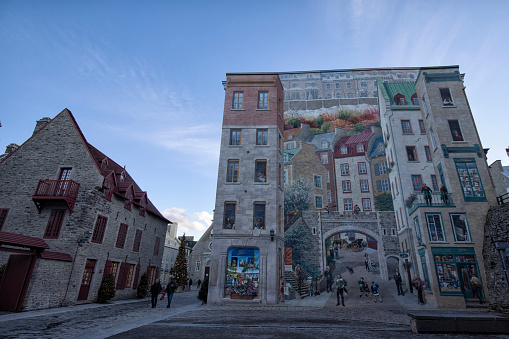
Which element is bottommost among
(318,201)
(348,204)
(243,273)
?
(243,273)

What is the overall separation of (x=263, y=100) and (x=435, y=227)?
49.6 feet

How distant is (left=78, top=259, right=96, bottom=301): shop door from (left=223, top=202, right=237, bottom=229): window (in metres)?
8.62

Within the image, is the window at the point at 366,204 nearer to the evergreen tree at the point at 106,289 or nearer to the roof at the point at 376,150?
the roof at the point at 376,150

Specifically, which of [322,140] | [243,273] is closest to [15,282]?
[243,273]

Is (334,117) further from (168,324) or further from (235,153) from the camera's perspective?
(168,324)

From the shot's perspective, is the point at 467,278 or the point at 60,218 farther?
the point at 467,278

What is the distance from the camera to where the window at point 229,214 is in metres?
18.8

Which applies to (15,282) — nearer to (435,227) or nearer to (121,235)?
Answer: (121,235)

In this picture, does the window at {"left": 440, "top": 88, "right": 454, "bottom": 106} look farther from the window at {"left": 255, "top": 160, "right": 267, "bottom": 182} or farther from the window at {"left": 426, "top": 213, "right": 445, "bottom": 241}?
the window at {"left": 255, "top": 160, "right": 267, "bottom": 182}

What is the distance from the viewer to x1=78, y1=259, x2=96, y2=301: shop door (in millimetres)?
16656

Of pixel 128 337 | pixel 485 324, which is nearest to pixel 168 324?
pixel 128 337

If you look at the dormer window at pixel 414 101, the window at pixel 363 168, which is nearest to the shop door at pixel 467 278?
the dormer window at pixel 414 101

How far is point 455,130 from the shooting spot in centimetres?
2012

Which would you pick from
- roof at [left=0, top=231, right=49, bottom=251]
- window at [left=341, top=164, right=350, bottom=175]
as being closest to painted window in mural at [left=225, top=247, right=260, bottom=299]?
roof at [left=0, top=231, right=49, bottom=251]
